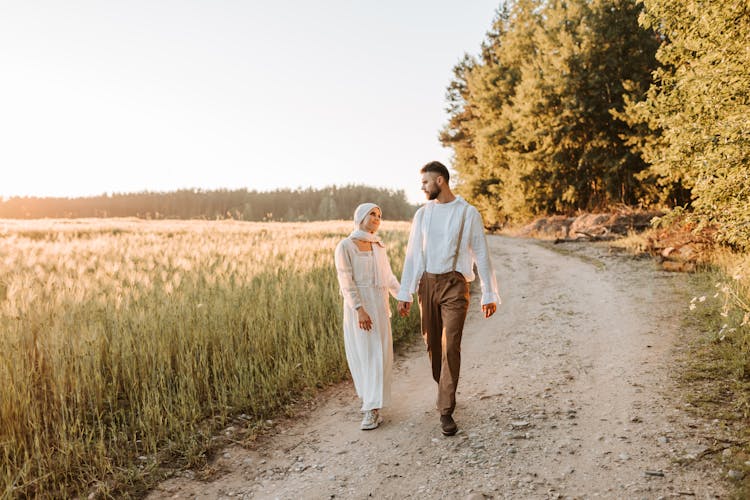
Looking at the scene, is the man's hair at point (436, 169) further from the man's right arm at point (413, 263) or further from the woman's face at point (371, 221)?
the woman's face at point (371, 221)

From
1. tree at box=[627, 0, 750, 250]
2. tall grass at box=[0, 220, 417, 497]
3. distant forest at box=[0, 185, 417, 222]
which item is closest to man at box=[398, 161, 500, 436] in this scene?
tall grass at box=[0, 220, 417, 497]

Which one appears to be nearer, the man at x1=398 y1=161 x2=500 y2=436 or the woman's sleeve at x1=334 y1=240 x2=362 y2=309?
the man at x1=398 y1=161 x2=500 y2=436

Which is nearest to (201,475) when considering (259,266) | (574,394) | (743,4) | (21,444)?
(21,444)

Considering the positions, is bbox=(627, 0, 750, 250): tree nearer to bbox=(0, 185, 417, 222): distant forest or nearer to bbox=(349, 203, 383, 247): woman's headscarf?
bbox=(349, 203, 383, 247): woman's headscarf

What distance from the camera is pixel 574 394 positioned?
6.21 m

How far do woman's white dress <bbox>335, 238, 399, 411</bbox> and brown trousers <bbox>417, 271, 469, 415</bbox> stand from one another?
0.60m

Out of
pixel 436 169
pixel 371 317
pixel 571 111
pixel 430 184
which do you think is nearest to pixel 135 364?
pixel 371 317

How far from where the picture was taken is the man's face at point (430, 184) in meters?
5.26

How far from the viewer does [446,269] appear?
17.1ft

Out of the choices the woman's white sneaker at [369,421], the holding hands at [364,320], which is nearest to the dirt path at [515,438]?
the woman's white sneaker at [369,421]

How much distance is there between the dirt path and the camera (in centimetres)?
434

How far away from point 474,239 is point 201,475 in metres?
3.52

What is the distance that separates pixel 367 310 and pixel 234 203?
4305 inches

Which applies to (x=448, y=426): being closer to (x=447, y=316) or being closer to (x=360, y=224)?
(x=447, y=316)
